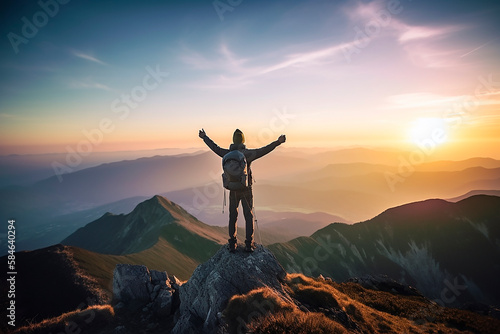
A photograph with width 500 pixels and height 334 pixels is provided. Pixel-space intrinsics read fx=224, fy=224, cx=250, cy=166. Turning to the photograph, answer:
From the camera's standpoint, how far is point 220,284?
10695mm

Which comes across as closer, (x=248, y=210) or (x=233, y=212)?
(x=248, y=210)

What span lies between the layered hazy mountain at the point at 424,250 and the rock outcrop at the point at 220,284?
104 m

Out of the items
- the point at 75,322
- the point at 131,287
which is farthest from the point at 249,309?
the point at 131,287

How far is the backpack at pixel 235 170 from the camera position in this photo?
11.6 m

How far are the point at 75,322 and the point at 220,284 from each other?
8188mm

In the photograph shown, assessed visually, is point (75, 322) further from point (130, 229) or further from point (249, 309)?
point (130, 229)

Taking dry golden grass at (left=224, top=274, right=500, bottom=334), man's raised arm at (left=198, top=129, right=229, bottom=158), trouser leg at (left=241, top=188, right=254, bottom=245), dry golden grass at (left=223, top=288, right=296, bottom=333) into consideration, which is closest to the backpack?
trouser leg at (left=241, top=188, right=254, bottom=245)

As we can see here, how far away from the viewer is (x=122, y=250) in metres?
123

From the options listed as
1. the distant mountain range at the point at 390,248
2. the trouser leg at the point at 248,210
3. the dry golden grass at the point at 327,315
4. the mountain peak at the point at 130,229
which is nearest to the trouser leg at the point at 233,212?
the trouser leg at the point at 248,210

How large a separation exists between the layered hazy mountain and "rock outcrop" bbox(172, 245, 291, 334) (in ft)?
343

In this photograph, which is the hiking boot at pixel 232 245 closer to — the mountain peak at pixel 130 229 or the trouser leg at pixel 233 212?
the trouser leg at pixel 233 212

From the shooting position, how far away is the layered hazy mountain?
101 metres

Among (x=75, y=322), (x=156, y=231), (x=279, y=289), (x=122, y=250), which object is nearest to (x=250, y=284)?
(x=279, y=289)

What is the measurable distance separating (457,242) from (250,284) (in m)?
148
